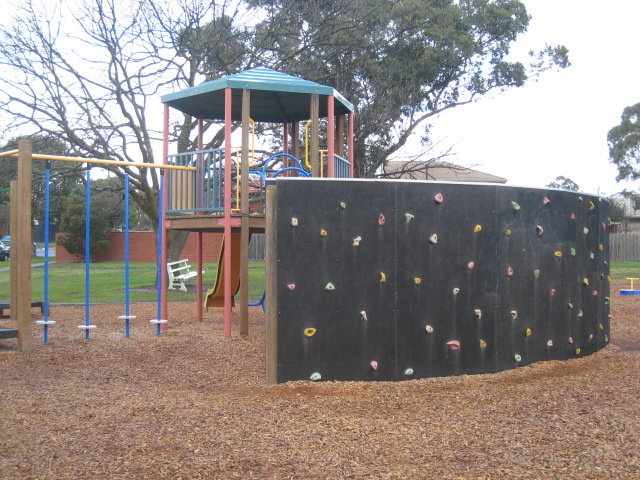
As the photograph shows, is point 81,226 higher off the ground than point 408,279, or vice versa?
point 81,226

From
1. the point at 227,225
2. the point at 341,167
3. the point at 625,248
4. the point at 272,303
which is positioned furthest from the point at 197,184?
the point at 625,248

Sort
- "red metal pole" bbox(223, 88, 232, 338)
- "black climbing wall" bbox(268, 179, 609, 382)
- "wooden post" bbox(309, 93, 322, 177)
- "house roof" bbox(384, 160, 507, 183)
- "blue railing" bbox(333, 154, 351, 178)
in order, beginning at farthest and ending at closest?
"house roof" bbox(384, 160, 507, 183) < "blue railing" bbox(333, 154, 351, 178) < "wooden post" bbox(309, 93, 322, 177) < "red metal pole" bbox(223, 88, 232, 338) < "black climbing wall" bbox(268, 179, 609, 382)

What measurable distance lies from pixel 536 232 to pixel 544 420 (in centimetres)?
285

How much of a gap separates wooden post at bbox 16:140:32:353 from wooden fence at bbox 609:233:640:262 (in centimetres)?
3407

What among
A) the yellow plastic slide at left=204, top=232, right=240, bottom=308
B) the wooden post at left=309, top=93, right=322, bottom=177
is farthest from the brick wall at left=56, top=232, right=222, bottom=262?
the wooden post at left=309, top=93, right=322, bottom=177

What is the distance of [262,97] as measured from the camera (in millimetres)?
10758

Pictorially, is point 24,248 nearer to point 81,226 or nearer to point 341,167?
point 341,167

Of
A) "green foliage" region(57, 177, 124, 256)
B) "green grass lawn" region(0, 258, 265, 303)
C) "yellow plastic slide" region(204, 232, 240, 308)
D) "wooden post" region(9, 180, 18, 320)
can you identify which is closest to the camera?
"wooden post" region(9, 180, 18, 320)

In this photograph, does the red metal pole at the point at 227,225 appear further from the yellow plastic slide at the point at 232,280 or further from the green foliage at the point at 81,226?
the green foliage at the point at 81,226

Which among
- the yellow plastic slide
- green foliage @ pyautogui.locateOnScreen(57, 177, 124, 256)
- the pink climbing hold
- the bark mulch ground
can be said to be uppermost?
green foliage @ pyautogui.locateOnScreen(57, 177, 124, 256)

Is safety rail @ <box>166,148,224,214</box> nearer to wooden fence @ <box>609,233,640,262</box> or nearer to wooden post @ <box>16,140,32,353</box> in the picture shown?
wooden post @ <box>16,140,32,353</box>

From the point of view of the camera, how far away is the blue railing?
10040mm

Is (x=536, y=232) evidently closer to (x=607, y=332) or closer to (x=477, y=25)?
(x=607, y=332)

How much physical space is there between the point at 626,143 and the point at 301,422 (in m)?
43.8
